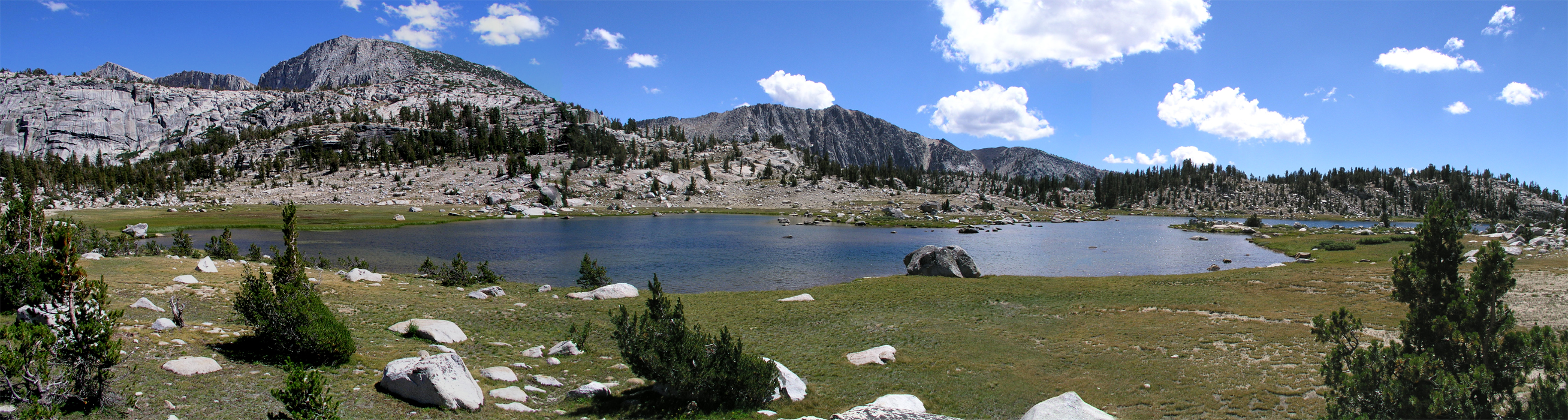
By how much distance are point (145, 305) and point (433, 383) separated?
475 inches

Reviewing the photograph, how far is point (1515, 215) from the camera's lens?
584 feet

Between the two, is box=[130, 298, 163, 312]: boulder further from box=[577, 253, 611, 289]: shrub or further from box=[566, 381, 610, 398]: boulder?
box=[577, 253, 611, 289]: shrub

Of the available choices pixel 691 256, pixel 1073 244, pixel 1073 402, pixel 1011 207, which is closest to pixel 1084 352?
pixel 1073 402

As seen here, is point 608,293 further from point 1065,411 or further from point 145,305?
point 1065,411

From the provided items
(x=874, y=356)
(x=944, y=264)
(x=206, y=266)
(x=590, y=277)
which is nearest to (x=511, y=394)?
(x=874, y=356)

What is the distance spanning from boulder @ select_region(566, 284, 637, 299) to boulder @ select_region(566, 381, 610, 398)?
47.6ft

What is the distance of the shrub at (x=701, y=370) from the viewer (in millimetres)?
11688

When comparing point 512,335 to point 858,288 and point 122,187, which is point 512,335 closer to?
point 858,288

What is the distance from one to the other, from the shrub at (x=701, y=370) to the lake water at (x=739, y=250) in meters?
21.4

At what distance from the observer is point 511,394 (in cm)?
1194

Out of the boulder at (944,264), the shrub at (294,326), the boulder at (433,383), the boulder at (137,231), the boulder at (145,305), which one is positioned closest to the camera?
the boulder at (433,383)

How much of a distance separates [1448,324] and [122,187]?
6698 inches

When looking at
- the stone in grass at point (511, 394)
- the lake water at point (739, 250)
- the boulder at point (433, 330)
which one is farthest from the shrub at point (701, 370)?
the lake water at point (739, 250)

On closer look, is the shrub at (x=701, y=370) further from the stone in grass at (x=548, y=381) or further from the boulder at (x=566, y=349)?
the boulder at (x=566, y=349)
